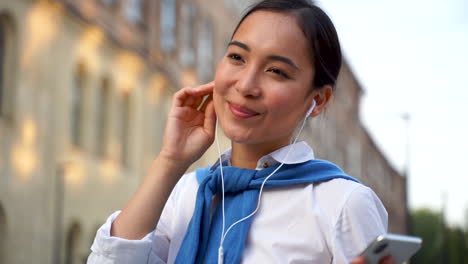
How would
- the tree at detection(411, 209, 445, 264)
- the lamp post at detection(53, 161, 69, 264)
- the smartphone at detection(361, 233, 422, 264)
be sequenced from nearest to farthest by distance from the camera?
the smartphone at detection(361, 233, 422, 264) → the lamp post at detection(53, 161, 69, 264) → the tree at detection(411, 209, 445, 264)

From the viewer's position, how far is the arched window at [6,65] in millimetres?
18695

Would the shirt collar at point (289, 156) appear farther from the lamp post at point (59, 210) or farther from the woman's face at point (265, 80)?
the lamp post at point (59, 210)

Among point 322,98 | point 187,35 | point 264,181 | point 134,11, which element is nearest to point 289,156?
point 264,181

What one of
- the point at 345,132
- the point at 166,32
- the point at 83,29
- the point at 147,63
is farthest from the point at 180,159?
the point at 345,132

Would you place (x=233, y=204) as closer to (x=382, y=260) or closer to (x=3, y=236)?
(x=382, y=260)

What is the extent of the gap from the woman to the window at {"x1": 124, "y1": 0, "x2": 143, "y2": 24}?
2351 cm

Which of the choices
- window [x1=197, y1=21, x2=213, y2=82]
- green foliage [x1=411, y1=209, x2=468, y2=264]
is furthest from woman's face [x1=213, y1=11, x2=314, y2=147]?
green foliage [x1=411, y1=209, x2=468, y2=264]

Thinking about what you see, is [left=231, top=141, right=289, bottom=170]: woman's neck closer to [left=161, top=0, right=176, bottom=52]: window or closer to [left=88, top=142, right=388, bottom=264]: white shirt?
[left=88, top=142, right=388, bottom=264]: white shirt

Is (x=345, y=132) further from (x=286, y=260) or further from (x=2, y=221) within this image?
(x=286, y=260)

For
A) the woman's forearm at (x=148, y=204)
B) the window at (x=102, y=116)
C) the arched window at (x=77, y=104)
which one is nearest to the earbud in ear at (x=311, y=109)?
the woman's forearm at (x=148, y=204)

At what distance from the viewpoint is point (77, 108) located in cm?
2264

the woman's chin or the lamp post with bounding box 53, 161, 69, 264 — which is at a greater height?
the woman's chin

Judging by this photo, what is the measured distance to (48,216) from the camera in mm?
20172

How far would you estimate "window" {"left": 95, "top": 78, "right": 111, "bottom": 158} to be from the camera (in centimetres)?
2409
